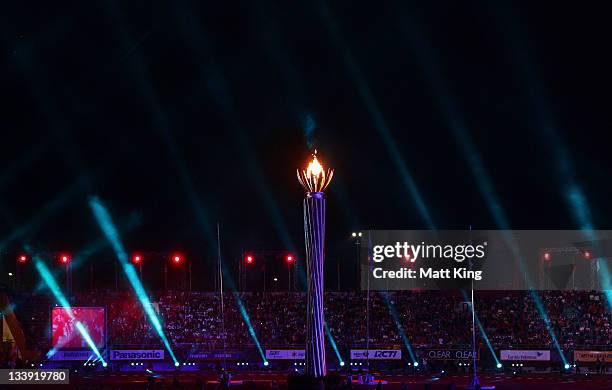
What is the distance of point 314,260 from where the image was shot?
31.1 metres

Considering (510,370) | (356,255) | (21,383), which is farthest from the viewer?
(356,255)

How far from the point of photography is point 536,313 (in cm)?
5281

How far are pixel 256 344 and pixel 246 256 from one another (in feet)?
45.8

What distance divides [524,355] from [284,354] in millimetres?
13291

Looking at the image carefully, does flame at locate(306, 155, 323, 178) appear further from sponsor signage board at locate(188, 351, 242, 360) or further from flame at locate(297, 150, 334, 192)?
sponsor signage board at locate(188, 351, 242, 360)

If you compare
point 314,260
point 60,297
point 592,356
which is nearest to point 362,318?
point 592,356

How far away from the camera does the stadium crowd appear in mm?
50250

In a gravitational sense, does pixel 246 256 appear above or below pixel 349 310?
above

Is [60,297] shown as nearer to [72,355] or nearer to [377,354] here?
[72,355]

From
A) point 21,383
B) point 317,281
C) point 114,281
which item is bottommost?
point 21,383

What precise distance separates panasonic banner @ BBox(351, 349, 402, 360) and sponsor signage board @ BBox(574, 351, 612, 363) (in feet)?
31.9

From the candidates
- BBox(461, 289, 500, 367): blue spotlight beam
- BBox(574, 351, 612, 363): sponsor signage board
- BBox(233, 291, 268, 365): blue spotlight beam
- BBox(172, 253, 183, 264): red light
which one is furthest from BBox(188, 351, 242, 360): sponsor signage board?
BBox(574, 351, 612, 363): sponsor signage board

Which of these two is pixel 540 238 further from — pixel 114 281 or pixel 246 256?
pixel 114 281

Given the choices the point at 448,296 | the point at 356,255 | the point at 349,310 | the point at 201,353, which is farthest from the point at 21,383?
the point at 356,255
